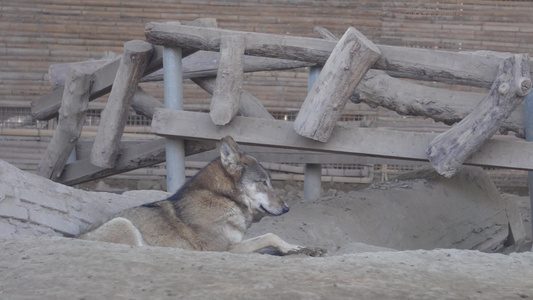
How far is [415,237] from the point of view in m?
7.20

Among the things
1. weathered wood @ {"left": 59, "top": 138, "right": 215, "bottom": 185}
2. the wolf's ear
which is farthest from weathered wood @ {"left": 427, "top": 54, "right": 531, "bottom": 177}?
weathered wood @ {"left": 59, "top": 138, "right": 215, "bottom": 185}

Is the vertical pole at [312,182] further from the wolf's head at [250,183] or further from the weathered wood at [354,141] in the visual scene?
the wolf's head at [250,183]

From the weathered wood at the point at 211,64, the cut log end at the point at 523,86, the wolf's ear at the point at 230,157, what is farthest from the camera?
the weathered wood at the point at 211,64

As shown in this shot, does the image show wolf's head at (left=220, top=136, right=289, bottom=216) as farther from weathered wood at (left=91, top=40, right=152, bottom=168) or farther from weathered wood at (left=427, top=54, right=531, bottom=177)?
weathered wood at (left=91, top=40, right=152, bottom=168)

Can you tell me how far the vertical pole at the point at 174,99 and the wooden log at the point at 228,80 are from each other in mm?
743

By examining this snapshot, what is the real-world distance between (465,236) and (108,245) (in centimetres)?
431

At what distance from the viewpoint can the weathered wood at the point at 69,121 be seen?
25.2ft

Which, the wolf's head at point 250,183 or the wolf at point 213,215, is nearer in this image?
the wolf at point 213,215

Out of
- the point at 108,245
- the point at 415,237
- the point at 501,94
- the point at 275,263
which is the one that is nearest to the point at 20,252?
the point at 108,245

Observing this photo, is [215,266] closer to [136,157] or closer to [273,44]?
[273,44]

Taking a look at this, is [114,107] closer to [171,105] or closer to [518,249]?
[171,105]

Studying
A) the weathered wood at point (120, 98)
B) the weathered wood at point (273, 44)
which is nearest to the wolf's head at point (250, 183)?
the weathered wood at point (273, 44)

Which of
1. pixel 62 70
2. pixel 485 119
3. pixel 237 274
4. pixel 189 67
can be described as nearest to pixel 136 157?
pixel 189 67

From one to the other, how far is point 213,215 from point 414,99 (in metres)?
2.42
